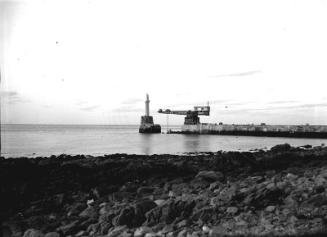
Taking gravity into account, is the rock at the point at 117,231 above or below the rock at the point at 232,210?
below

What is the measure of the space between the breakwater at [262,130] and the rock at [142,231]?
63029 mm

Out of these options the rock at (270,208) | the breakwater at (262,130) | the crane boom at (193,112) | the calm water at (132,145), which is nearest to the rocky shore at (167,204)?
the rock at (270,208)

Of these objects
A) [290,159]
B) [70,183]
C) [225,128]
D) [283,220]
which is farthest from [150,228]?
[225,128]

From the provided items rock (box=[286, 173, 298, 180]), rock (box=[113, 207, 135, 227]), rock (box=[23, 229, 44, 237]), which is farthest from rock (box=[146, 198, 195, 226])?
rock (box=[286, 173, 298, 180])

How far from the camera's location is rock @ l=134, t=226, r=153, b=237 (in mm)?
5199

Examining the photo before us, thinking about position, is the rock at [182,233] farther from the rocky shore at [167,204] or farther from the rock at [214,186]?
the rock at [214,186]

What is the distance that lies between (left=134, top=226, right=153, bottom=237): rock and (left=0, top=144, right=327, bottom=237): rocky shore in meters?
0.02

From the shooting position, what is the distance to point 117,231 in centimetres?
541

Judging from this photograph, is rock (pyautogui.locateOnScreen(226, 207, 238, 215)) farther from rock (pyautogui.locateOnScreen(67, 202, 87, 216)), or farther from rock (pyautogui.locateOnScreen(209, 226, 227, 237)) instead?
rock (pyautogui.locateOnScreen(67, 202, 87, 216))

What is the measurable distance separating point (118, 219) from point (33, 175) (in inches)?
216

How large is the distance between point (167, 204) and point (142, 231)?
79 centimetres

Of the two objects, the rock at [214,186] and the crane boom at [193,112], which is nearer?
the rock at [214,186]

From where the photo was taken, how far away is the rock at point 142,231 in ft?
17.1

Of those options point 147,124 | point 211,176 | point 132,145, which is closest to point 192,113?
point 147,124
